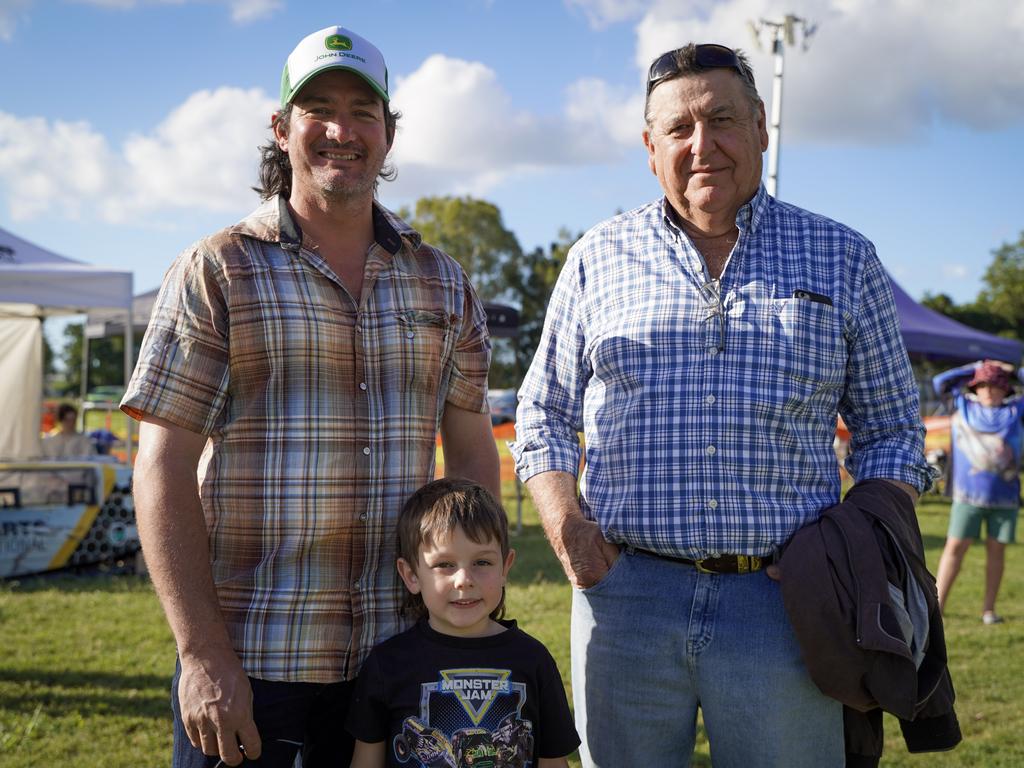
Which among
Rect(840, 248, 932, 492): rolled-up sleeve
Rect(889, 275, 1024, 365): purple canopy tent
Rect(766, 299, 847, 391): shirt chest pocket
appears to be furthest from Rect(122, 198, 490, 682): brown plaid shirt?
Rect(889, 275, 1024, 365): purple canopy tent

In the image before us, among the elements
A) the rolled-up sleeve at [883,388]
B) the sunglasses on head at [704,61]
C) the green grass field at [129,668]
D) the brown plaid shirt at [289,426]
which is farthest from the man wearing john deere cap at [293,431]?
the green grass field at [129,668]

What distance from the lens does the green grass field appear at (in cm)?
454

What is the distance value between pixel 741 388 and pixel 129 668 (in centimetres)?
500

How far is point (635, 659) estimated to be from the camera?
220 cm

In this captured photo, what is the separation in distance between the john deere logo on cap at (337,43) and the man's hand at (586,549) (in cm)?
120

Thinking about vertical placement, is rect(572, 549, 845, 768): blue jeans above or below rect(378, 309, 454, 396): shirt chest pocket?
below

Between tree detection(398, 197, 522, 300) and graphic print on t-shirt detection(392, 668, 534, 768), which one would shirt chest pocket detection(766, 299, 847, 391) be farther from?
tree detection(398, 197, 522, 300)

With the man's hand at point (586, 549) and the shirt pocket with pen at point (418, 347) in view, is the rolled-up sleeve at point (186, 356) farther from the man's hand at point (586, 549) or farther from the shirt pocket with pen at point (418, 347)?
the man's hand at point (586, 549)

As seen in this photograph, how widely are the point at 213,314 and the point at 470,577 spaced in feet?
2.59

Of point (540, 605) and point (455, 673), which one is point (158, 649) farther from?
point (455, 673)

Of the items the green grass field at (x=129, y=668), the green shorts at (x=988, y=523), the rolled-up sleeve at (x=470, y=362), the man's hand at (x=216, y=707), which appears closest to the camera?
the man's hand at (x=216, y=707)

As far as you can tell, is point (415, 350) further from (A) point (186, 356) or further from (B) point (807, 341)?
(B) point (807, 341)

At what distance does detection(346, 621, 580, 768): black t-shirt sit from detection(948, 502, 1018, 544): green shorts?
232 inches

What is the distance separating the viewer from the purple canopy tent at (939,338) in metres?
14.4
